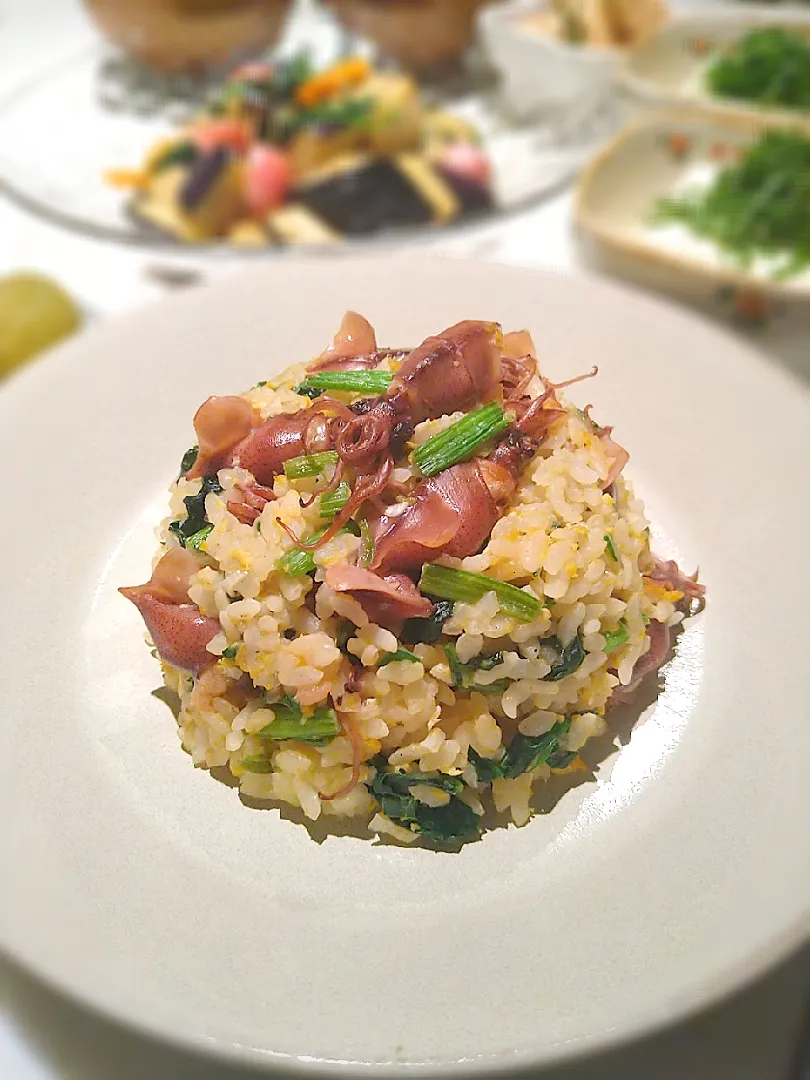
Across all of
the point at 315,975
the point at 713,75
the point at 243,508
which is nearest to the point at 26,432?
the point at 243,508

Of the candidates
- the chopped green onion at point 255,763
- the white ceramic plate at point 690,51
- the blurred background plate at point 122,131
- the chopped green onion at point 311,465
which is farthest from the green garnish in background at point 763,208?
the chopped green onion at point 255,763

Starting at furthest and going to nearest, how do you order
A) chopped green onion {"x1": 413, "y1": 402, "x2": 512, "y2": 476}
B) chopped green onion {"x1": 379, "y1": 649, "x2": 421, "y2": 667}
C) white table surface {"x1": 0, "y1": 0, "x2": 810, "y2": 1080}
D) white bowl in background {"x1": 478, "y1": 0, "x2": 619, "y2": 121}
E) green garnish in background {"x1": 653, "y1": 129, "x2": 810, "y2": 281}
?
1. white bowl in background {"x1": 478, "y1": 0, "x2": 619, "y2": 121}
2. green garnish in background {"x1": 653, "y1": 129, "x2": 810, "y2": 281}
3. chopped green onion {"x1": 413, "y1": 402, "x2": 512, "y2": 476}
4. chopped green onion {"x1": 379, "y1": 649, "x2": 421, "y2": 667}
5. white table surface {"x1": 0, "y1": 0, "x2": 810, "y2": 1080}

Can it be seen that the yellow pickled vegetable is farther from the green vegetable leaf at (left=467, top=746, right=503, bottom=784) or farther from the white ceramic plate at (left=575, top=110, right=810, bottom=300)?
the green vegetable leaf at (left=467, top=746, right=503, bottom=784)

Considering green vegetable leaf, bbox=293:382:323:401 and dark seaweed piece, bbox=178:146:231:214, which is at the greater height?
green vegetable leaf, bbox=293:382:323:401

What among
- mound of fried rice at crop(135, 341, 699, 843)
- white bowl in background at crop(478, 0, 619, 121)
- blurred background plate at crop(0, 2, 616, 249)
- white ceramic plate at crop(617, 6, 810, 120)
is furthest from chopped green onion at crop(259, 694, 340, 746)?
white bowl in background at crop(478, 0, 619, 121)

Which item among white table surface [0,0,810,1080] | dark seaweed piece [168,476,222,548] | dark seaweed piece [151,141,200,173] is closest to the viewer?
white table surface [0,0,810,1080]

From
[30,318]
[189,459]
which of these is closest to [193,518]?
[189,459]

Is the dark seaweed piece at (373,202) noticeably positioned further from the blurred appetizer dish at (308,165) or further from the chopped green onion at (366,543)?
the chopped green onion at (366,543)
